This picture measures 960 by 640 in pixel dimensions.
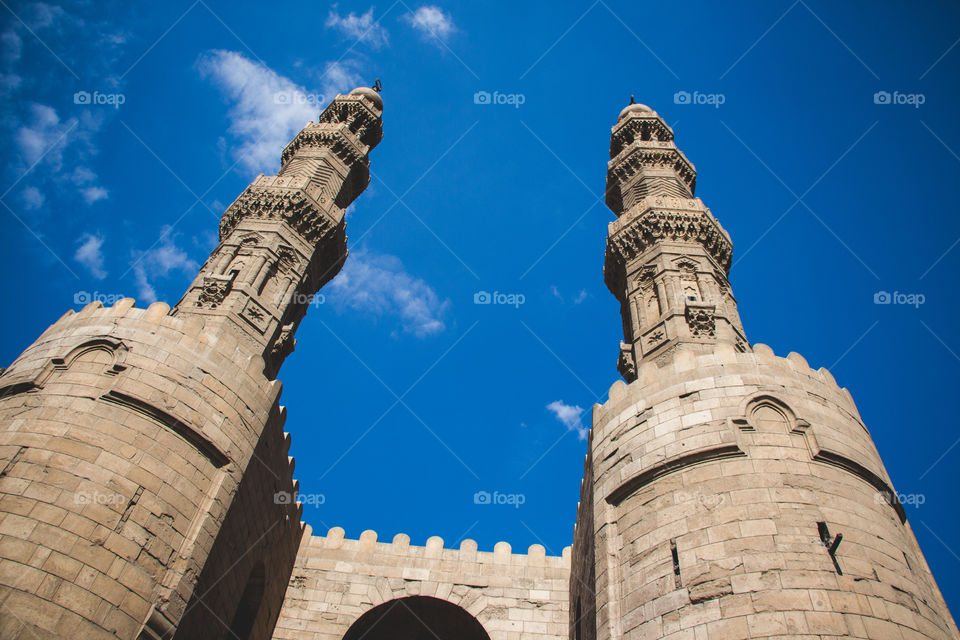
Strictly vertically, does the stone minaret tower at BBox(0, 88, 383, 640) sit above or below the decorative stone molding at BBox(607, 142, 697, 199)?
below

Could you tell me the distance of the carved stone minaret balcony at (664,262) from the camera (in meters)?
15.3

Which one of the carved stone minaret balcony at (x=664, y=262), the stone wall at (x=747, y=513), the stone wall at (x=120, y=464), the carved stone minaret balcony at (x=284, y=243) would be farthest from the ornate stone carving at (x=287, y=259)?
the stone wall at (x=747, y=513)

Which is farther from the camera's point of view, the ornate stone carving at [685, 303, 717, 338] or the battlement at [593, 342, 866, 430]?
the ornate stone carving at [685, 303, 717, 338]

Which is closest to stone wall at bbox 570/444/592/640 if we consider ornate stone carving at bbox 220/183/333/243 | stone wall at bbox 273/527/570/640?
stone wall at bbox 273/527/570/640

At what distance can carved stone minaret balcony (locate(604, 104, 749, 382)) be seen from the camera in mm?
15297

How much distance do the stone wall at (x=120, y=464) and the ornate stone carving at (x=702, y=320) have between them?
28.7 ft

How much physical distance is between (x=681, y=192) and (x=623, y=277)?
415 centimetres

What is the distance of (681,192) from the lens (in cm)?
2103

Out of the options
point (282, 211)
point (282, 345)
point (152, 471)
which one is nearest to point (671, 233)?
point (282, 345)

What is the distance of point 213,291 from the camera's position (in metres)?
16.0

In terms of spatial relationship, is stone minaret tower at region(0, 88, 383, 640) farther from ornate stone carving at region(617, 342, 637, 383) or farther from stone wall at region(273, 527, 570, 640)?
ornate stone carving at region(617, 342, 637, 383)

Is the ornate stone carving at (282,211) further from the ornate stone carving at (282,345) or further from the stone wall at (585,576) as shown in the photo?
the stone wall at (585,576)

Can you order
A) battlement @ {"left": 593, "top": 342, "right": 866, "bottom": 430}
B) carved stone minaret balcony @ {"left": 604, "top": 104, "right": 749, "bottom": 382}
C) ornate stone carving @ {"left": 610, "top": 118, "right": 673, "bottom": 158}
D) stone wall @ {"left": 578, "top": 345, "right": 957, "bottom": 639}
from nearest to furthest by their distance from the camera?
stone wall @ {"left": 578, "top": 345, "right": 957, "bottom": 639}, battlement @ {"left": 593, "top": 342, "right": 866, "bottom": 430}, carved stone minaret balcony @ {"left": 604, "top": 104, "right": 749, "bottom": 382}, ornate stone carving @ {"left": 610, "top": 118, "right": 673, "bottom": 158}

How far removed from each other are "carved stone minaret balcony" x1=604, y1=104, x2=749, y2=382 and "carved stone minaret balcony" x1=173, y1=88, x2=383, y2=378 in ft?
26.5
